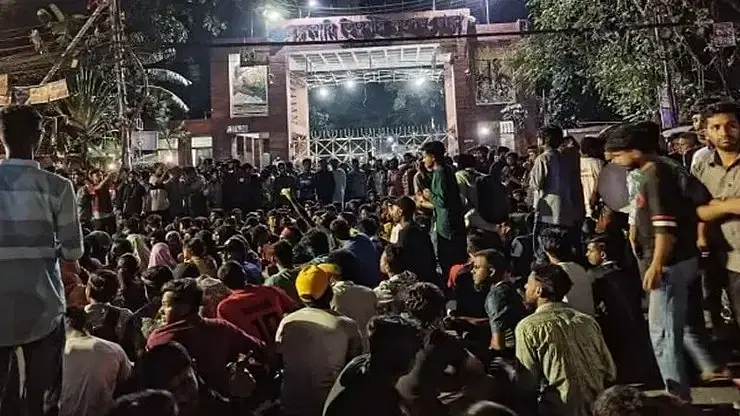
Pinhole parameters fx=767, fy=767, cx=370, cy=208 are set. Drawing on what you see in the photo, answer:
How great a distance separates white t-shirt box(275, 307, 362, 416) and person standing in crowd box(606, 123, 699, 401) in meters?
1.84

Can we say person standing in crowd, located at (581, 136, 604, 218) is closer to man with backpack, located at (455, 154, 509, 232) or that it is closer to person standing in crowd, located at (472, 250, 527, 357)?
man with backpack, located at (455, 154, 509, 232)

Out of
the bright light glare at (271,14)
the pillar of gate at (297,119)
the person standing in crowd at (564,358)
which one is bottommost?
the person standing in crowd at (564,358)

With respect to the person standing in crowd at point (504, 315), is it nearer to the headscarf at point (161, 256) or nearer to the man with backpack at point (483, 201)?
the man with backpack at point (483, 201)

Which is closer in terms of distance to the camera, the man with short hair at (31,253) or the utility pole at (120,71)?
the man with short hair at (31,253)

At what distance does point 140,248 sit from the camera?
8656 mm

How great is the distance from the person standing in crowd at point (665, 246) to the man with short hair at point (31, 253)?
296cm

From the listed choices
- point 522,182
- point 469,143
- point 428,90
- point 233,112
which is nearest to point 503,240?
point 522,182

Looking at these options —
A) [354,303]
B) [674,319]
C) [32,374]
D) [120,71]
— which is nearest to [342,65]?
[120,71]

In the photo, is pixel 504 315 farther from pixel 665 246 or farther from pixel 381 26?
pixel 381 26

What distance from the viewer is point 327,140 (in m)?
25.2

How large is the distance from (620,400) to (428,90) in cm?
3469

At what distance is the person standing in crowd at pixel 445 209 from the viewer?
26.0ft

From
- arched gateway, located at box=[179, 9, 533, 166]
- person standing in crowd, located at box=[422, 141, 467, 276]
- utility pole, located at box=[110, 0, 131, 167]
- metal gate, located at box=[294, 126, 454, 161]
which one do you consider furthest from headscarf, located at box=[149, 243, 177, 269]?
arched gateway, located at box=[179, 9, 533, 166]

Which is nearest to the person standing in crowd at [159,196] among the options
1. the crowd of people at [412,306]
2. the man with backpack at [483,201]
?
the crowd of people at [412,306]
